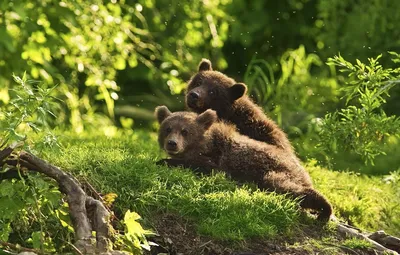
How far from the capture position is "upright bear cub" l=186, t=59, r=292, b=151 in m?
7.97

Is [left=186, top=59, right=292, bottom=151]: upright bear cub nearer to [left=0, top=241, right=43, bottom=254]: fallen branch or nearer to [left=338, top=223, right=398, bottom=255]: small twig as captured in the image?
[left=338, top=223, right=398, bottom=255]: small twig

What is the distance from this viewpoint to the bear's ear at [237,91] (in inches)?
322

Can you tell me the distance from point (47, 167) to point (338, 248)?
6.49ft

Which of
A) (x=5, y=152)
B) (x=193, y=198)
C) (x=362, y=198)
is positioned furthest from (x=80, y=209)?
(x=362, y=198)

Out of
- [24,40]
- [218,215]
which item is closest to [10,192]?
[218,215]

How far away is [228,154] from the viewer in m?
7.30

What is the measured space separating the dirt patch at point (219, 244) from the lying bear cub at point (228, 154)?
434mm

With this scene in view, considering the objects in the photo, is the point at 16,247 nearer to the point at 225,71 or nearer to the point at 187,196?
the point at 187,196

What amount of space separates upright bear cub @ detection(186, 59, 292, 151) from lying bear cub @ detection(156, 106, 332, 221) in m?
0.37

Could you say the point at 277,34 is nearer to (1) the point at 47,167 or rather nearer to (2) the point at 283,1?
(2) the point at 283,1

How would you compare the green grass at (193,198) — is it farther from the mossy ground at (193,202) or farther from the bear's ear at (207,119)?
the bear's ear at (207,119)

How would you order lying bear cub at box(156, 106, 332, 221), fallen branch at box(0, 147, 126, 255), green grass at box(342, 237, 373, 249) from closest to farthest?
fallen branch at box(0, 147, 126, 255), green grass at box(342, 237, 373, 249), lying bear cub at box(156, 106, 332, 221)

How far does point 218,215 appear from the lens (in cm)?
633

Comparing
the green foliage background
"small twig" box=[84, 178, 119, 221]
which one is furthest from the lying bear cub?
"small twig" box=[84, 178, 119, 221]
